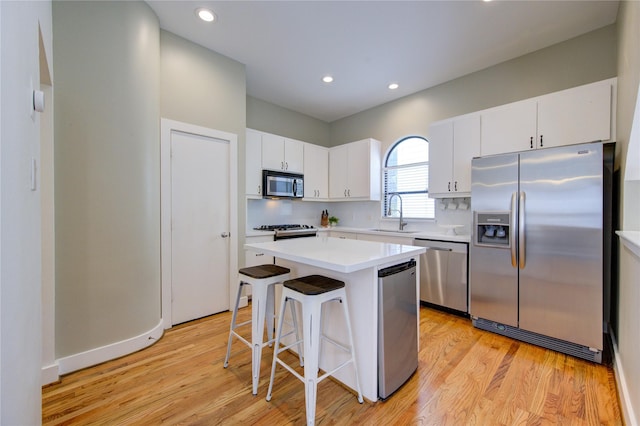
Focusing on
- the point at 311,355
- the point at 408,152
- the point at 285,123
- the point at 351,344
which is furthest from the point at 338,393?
the point at 285,123

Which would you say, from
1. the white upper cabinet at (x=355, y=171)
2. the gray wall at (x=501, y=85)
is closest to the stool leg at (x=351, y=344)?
the white upper cabinet at (x=355, y=171)

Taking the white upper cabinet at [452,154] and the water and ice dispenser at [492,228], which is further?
the white upper cabinet at [452,154]

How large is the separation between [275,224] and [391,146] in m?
2.31

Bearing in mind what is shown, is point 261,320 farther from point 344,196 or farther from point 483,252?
point 344,196

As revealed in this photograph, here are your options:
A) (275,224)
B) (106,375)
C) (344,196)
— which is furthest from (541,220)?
(106,375)

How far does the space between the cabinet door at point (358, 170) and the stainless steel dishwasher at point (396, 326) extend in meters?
2.58

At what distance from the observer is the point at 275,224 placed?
180 inches

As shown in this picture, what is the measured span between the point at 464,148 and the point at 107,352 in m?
4.12

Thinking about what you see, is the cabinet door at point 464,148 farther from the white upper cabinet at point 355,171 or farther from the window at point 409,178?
the white upper cabinet at point 355,171

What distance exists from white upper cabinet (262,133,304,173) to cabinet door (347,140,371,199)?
843mm

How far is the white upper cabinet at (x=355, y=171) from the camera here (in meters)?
4.47

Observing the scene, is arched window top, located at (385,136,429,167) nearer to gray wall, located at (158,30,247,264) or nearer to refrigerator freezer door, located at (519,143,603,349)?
refrigerator freezer door, located at (519,143,603,349)

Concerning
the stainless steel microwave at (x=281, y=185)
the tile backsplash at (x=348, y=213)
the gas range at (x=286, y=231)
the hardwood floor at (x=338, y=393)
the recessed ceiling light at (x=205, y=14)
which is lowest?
the hardwood floor at (x=338, y=393)

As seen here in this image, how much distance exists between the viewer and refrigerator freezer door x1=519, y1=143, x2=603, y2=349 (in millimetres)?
2221
